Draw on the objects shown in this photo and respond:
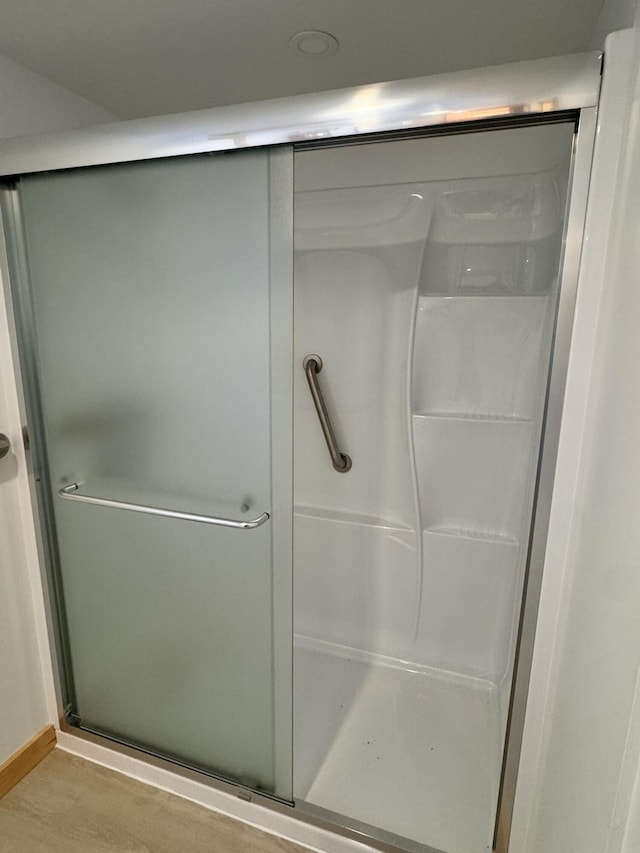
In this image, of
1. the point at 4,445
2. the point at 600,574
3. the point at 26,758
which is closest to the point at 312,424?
the point at 4,445

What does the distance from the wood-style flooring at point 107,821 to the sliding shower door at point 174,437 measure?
0.12m

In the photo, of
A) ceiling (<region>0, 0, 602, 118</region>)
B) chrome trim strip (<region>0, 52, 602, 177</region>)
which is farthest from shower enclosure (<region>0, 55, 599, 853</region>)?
ceiling (<region>0, 0, 602, 118</region>)

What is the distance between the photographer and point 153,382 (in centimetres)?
128

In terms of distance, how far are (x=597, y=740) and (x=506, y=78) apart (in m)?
1.05

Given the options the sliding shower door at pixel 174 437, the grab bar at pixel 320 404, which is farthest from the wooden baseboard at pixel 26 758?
the grab bar at pixel 320 404

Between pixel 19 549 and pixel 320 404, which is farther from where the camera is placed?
pixel 320 404

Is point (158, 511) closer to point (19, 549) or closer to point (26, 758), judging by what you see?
point (19, 549)

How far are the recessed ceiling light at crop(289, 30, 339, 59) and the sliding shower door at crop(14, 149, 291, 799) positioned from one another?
49cm

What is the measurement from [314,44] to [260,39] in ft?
0.48

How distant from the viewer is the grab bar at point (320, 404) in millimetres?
1804

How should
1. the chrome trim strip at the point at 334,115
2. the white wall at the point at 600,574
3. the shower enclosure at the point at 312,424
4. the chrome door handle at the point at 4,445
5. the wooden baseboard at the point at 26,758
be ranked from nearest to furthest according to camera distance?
1. the white wall at the point at 600,574
2. the chrome trim strip at the point at 334,115
3. the shower enclosure at the point at 312,424
4. the chrome door handle at the point at 4,445
5. the wooden baseboard at the point at 26,758

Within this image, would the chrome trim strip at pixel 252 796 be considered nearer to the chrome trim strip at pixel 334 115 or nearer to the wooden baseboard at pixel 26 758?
the wooden baseboard at pixel 26 758

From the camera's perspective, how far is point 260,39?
1281 mm

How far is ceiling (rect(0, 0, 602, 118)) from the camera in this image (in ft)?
3.77
